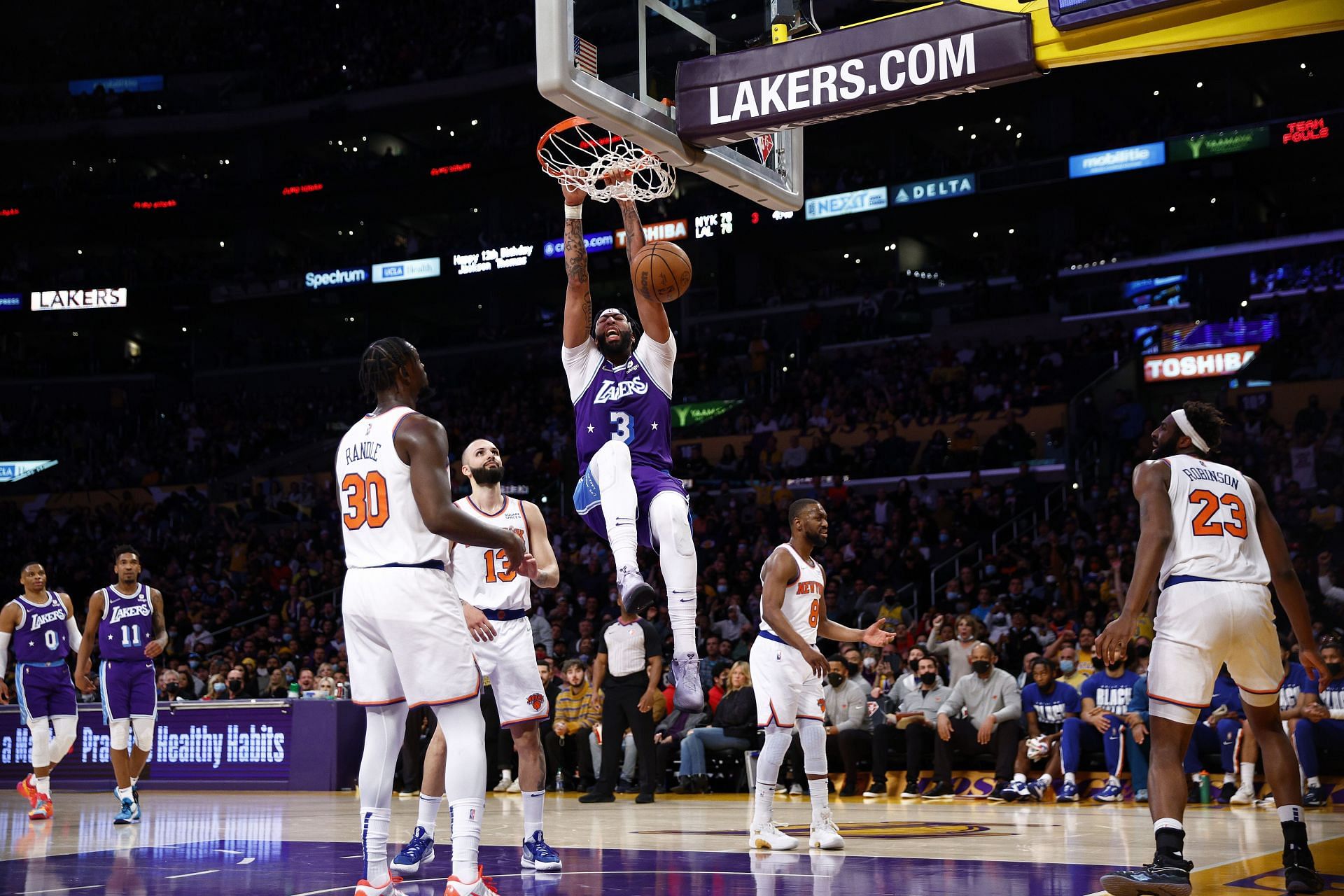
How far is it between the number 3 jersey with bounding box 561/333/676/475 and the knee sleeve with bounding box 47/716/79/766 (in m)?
7.61

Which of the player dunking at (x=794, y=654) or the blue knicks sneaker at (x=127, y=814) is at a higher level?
the player dunking at (x=794, y=654)

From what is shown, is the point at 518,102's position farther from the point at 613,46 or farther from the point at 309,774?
the point at 613,46

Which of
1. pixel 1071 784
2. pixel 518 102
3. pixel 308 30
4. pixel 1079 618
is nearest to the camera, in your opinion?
pixel 1071 784

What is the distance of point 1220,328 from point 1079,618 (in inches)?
430

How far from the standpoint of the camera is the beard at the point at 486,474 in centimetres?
773

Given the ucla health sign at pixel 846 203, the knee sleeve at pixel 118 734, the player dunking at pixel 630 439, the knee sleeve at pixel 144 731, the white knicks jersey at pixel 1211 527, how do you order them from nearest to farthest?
1. the white knicks jersey at pixel 1211 527
2. the player dunking at pixel 630 439
3. the knee sleeve at pixel 118 734
4. the knee sleeve at pixel 144 731
5. the ucla health sign at pixel 846 203

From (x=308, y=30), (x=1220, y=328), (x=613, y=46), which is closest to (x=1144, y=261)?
(x=1220, y=328)

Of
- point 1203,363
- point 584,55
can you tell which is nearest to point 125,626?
Answer: point 584,55

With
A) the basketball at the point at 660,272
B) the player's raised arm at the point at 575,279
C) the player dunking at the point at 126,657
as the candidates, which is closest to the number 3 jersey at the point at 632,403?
the player's raised arm at the point at 575,279

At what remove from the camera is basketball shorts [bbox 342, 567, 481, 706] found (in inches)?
218

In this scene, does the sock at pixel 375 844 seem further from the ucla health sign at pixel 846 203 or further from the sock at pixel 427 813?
the ucla health sign at pixel 846 203

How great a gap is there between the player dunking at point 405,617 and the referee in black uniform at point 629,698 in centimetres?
749

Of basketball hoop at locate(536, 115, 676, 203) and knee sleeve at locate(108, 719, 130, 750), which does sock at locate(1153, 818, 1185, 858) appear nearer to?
basketball hoop at locate(536, 115, 676, 203)

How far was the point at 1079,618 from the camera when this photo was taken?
16.5 meters
